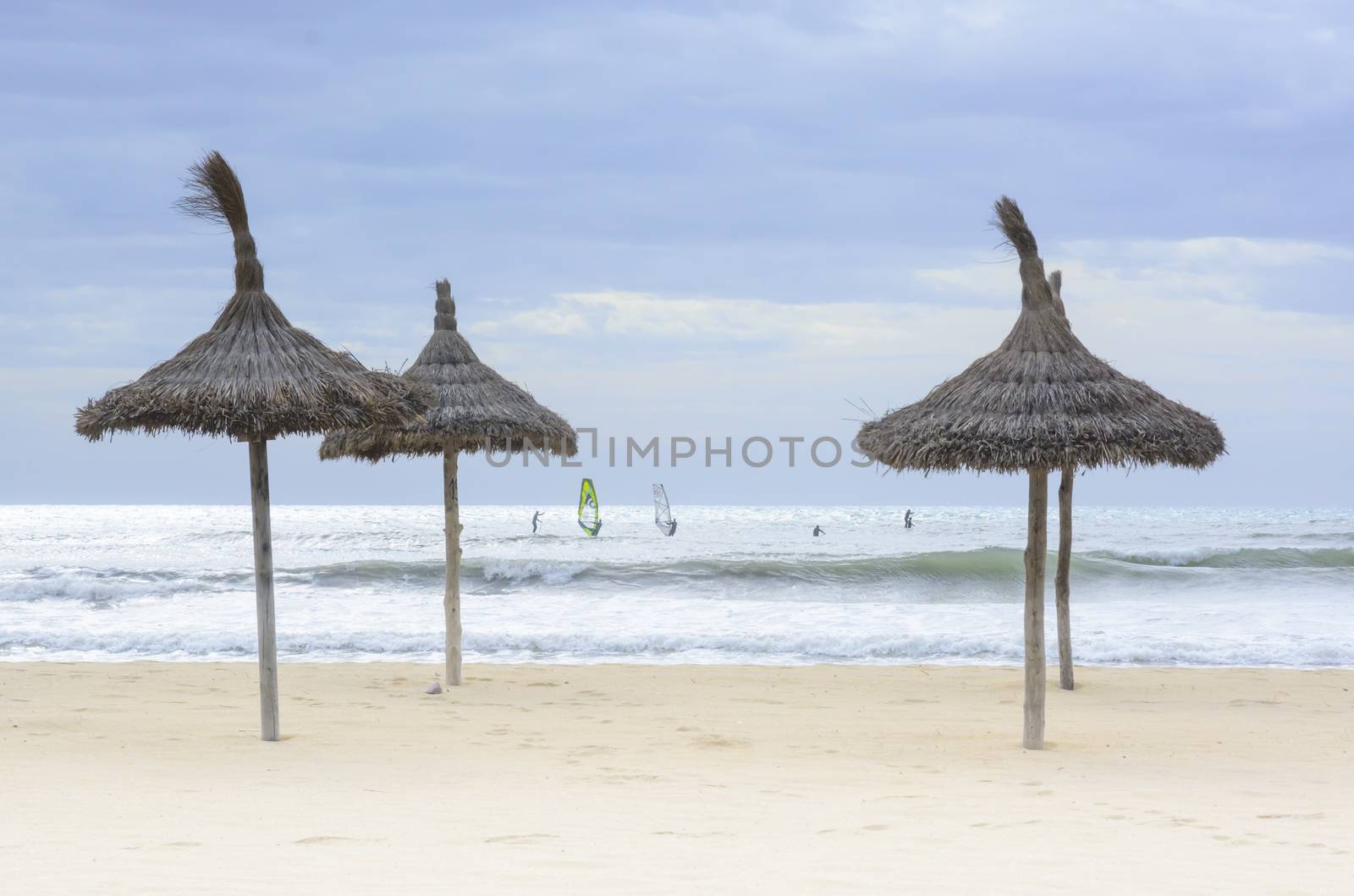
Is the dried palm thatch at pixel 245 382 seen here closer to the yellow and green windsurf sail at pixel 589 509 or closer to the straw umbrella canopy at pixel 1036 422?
the straw umbrella canopy at pixel 1036 422

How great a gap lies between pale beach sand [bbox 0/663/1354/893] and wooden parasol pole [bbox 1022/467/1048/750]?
0.50m

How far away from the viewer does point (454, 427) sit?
925 centimetres

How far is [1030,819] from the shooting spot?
5.23 m

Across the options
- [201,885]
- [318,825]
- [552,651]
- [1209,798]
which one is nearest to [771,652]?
[552,651]

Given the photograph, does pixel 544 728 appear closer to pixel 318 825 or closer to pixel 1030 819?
pixel 318 825

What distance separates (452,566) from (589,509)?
36.6 metres

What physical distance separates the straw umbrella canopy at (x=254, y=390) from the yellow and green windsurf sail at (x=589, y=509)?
3173cm

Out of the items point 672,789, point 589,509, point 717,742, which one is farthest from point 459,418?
point 589,509

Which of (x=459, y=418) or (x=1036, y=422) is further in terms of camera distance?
(x=459, y=418)

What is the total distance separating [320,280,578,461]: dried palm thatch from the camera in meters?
9.30

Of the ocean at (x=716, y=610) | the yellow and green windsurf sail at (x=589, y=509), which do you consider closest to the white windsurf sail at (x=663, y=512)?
the yellow and green windsurf sail at (x=589, y=509)

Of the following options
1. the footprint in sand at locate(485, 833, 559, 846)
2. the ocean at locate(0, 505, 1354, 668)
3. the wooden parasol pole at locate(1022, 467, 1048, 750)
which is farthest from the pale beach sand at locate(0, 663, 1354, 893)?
the ocean at locate(0, 505, 1354, 668)

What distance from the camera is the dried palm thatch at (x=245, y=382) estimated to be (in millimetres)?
6387

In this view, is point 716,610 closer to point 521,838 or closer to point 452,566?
point 452,566
